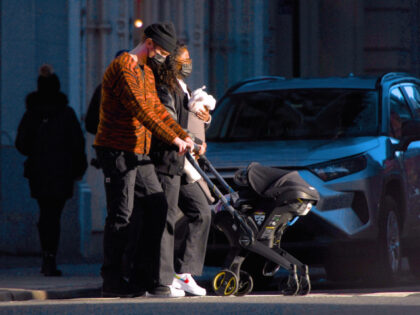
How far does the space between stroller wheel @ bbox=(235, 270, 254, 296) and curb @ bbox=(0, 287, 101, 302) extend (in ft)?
5.07

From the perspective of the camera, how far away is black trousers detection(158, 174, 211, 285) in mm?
9875

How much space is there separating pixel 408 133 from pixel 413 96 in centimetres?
136

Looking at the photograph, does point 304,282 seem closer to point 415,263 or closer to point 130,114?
point 130,114

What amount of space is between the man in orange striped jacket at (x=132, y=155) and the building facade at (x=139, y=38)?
6151mm

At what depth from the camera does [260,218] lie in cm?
1016

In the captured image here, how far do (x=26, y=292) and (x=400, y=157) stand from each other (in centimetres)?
367

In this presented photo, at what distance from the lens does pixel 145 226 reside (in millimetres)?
9844

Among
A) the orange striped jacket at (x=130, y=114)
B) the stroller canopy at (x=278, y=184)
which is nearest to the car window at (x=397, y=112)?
the stroller canopy at (x=278, y=184)

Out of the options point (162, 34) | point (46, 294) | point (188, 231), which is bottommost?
point (46, 294)

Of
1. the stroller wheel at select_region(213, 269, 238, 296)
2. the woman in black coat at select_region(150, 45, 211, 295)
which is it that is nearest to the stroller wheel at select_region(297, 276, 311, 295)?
the stroller wheel at select_region(213, 269, 238, 296)

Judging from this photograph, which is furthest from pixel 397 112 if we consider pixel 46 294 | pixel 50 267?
pixel 46 294

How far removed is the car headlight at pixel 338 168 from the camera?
37.0 feet

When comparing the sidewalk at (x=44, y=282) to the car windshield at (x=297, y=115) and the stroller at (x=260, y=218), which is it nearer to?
the stroller at (x=260, y=218)

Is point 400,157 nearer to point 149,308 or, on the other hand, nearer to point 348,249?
point 348,249
